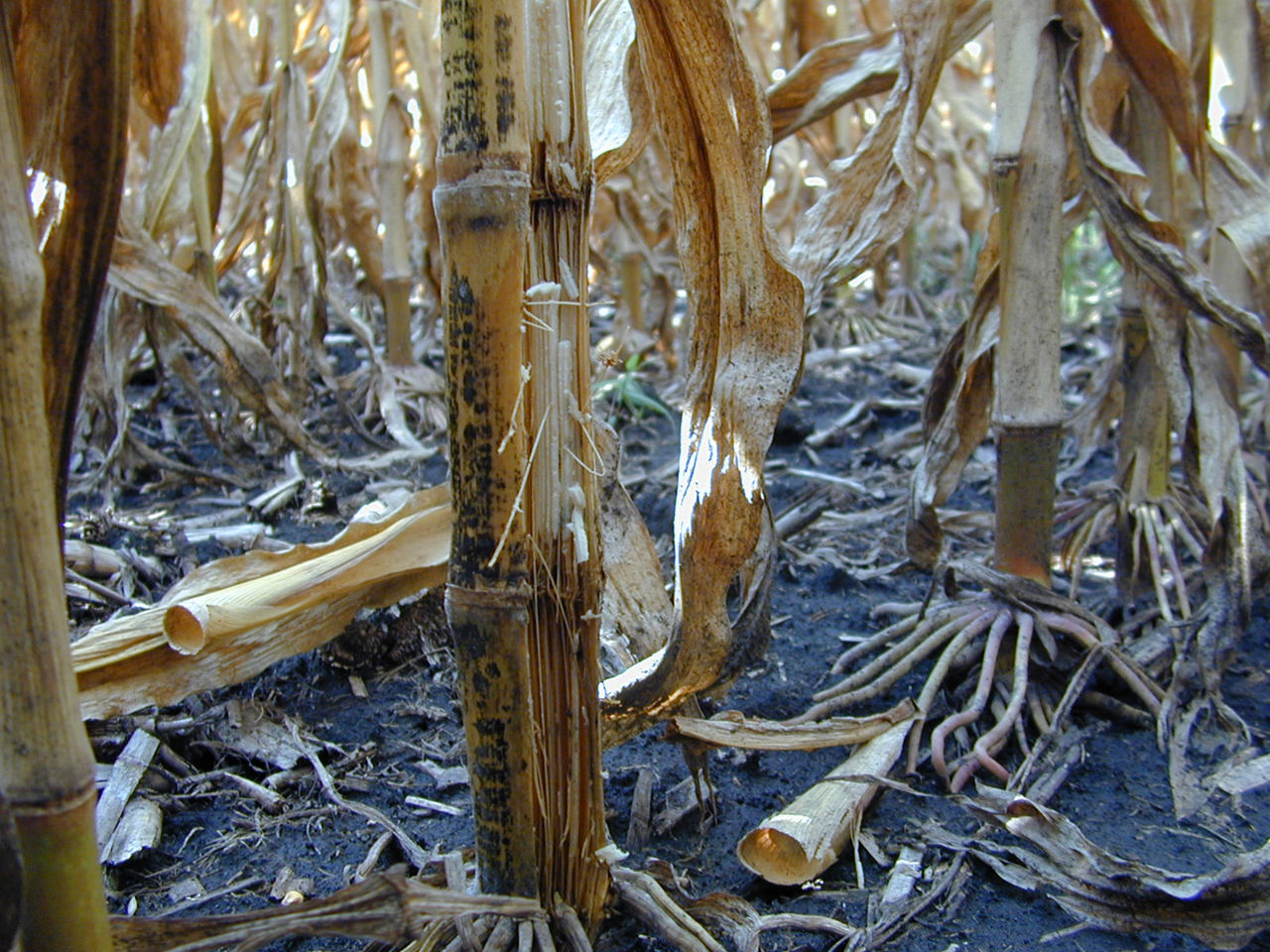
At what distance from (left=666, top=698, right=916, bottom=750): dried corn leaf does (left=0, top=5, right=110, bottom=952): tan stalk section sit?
2.32 feet

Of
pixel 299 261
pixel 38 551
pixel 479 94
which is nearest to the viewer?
pixel 38 551

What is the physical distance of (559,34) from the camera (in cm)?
93

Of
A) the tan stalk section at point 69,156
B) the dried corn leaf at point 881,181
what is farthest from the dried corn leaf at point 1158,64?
the tan stalk section at point 69,156

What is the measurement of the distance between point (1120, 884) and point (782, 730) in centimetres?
44

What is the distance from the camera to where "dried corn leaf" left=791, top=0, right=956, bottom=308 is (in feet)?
5.01

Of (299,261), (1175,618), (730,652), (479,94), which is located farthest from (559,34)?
(299,261)

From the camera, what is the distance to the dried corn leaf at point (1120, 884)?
1.12 m

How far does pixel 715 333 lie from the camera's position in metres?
1.29

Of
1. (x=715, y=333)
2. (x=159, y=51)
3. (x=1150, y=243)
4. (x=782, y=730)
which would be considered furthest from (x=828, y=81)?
(x=159, y=51)

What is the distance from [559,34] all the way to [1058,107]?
40.0 inches

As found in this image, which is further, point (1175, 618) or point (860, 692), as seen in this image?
point (1175, 618)

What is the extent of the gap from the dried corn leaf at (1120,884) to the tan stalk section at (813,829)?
0.15 metres

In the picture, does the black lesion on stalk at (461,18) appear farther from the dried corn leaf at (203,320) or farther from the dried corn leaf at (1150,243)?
the dried corn leaf at (203,320)

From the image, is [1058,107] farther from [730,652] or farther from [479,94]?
[479,94]
